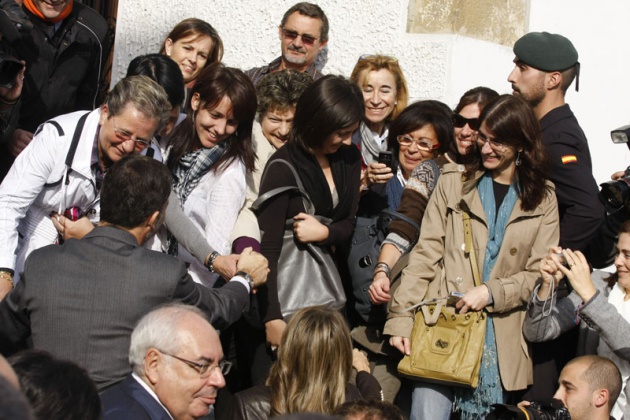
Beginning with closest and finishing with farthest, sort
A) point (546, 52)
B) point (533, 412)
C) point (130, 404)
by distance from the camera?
point (130, 404), point (533, 412), point (546, 52)

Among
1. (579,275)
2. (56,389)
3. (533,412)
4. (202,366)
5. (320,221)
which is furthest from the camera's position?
(320,221)

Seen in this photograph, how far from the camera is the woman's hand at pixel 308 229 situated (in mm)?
4254

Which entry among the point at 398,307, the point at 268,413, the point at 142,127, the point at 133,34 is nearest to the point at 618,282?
the point at 398,307

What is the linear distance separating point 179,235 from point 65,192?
525 mm

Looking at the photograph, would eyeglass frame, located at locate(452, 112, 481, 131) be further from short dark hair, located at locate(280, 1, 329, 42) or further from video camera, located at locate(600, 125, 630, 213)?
short dark hair, located at locate(280, 1, 329, 42)

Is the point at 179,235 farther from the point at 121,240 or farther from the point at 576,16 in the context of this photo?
the point at 576,16

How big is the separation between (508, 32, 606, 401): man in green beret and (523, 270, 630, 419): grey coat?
0.21 m

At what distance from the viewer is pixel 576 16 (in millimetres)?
5523

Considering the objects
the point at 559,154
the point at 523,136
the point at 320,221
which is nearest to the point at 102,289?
the point at 320,221

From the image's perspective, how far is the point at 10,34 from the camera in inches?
169

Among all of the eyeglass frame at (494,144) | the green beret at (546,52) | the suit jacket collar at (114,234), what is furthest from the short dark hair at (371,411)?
the green beret at (546,52)

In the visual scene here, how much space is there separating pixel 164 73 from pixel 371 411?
214cm

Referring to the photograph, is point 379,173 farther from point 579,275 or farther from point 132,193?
point 132,193

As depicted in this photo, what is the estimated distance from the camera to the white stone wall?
5160mm
